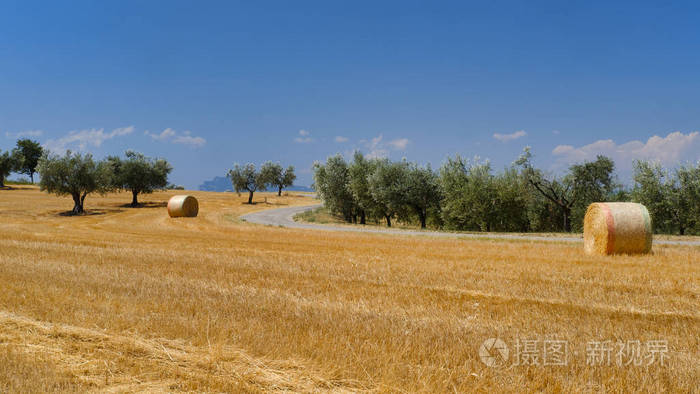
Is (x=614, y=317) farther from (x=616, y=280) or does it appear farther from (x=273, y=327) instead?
(x=273, y=327)

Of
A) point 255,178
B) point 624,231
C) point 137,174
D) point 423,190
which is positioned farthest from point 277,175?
point 624,231

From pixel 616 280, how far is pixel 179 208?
42.8 m

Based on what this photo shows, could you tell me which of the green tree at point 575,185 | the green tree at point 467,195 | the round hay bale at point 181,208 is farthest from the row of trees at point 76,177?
the green tree at point 575,185

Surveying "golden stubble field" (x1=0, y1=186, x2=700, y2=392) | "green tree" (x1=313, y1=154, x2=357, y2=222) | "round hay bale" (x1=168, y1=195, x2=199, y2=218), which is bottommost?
"golden stubble field" (x1=0, y1=186, x2=700, y2=392)

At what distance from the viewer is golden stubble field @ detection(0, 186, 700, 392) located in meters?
5.14

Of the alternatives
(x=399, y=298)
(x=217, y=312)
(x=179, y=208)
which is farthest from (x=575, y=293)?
(x=179, y=208)

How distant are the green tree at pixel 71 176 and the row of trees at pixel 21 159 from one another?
49621 millimetres

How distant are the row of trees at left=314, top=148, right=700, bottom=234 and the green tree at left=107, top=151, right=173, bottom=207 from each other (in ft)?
137

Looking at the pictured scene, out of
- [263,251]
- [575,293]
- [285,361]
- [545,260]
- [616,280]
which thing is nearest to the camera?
[285,361]

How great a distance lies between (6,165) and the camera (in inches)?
3816

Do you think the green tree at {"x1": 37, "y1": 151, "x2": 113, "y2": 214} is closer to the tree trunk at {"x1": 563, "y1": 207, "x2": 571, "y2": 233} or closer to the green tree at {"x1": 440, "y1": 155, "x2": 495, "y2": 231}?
the green tree at {"x1": 440, "y1": 155, "x2": 495, "y2": 231}

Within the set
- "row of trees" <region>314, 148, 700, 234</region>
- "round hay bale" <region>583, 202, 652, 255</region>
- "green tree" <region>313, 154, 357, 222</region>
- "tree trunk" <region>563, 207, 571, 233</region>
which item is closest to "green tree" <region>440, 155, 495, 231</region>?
"row of trees" <region>314, 148, 700, 234</region>

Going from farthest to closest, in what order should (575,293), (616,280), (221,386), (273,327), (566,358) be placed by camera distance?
1. (616,280)
2. (575,293)
3. (273,327)
4. (566,358)
5. (221,386)

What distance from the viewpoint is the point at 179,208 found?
152 feet
